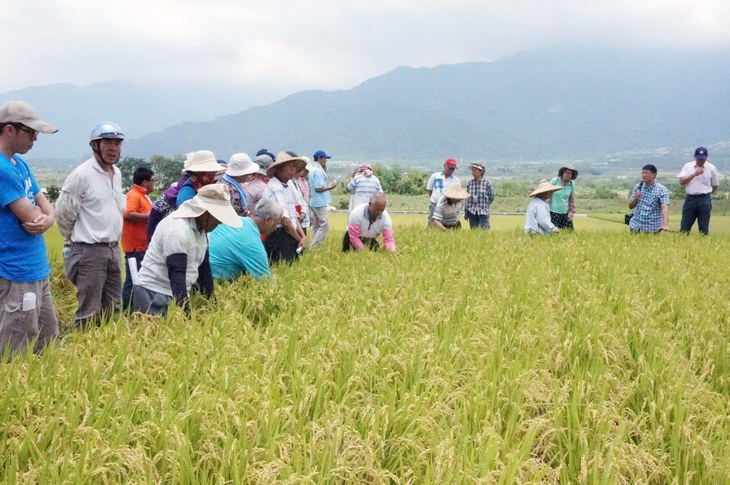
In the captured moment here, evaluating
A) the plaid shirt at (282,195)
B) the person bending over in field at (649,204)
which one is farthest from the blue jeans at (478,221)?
the plaid shirt at (282,195)

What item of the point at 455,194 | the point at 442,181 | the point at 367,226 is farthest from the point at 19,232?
the point at 442,181

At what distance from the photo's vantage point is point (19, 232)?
366cm

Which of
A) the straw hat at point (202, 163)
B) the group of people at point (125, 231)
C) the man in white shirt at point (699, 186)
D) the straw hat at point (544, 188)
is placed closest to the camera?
the group of people at point (125, 231)

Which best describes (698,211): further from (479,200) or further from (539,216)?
(479,200)

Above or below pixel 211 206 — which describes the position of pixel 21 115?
above

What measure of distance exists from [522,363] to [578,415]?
1.84 ft

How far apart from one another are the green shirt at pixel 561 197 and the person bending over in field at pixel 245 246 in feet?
21.2

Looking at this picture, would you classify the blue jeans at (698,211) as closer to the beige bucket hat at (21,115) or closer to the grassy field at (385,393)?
the grassy field at (385,393)

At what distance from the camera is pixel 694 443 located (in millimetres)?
2338

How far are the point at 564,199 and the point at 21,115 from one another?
29.3 feet

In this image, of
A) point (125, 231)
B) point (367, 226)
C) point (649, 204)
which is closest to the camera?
point (125, 231)

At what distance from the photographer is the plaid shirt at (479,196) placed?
1061 cm

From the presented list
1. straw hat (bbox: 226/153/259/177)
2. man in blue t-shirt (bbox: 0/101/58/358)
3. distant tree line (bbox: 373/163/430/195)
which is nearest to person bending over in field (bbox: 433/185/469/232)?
straw hat (bbox: 226/153/259/177)

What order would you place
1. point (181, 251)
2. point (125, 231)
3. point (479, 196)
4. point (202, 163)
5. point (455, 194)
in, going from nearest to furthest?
1. point (181, 251)
2. point (202, 163)
3. point (125, 231)
4. point (455, 194)
5. point (479, 196)
